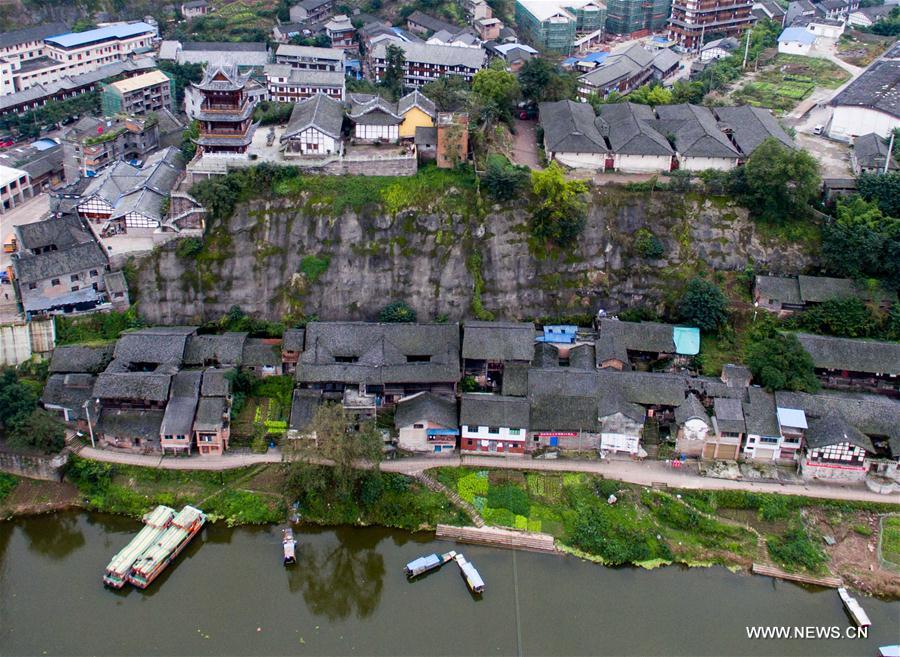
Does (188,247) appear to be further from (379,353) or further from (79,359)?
(379,353)

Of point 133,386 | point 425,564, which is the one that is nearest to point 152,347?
point 133,386

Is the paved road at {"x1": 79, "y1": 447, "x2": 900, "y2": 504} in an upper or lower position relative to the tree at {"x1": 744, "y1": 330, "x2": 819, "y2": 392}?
lower

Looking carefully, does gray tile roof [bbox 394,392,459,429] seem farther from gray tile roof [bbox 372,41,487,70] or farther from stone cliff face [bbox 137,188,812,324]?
gray tile roof [bbox 372,41,487,70]

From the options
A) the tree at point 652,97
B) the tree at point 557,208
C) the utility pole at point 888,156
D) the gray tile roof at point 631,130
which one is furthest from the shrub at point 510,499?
the tree at point 652,97

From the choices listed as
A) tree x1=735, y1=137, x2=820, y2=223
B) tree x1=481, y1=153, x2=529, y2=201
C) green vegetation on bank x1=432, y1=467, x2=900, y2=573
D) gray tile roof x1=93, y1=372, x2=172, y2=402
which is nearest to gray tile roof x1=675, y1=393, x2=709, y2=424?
green vegetation on bank x1=432, y1=467, x2=900, y2=573

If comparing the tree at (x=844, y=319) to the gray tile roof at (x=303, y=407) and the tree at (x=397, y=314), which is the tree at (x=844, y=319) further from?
the gray tile roof at (x=303, y=407)

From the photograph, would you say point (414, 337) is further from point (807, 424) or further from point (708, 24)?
point (708, 24)

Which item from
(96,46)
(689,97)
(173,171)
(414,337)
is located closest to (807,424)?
(414,337)
